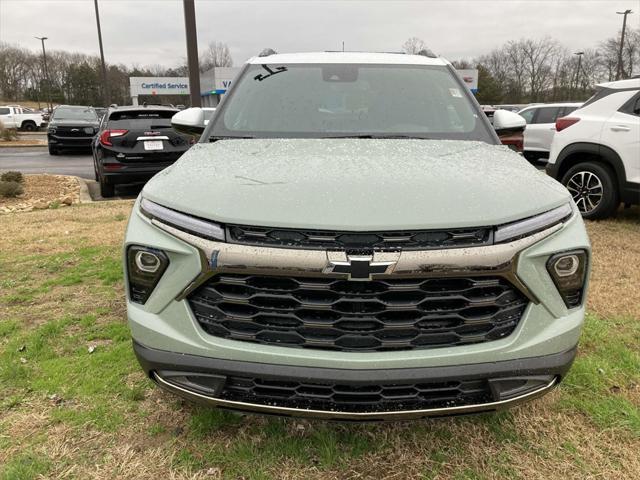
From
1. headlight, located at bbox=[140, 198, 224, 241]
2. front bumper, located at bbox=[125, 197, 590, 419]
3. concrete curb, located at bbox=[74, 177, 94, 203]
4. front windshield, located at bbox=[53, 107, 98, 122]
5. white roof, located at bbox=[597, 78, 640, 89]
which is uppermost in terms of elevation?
white roof, located at bbox=[597, 78, 640, 89]

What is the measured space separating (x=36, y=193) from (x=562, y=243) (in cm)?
941

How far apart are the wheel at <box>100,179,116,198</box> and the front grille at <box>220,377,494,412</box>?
301 inches

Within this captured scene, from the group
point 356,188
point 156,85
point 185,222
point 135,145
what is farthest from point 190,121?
point 156,85

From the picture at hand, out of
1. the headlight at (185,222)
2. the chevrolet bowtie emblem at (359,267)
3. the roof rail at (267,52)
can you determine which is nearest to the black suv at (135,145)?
the roof rail at (267,52)

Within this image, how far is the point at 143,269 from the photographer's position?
189 centimetres

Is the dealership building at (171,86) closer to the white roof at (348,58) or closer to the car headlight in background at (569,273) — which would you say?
the white roof at (348,58)

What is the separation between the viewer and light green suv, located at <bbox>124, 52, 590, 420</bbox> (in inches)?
68.1

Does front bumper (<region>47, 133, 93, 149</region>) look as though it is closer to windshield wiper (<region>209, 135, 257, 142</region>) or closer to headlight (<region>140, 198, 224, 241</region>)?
windshield wiper (<region>209, 135, 257, 142</region>)

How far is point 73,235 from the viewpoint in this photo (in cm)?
579

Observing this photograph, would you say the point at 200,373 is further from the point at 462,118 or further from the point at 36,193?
the point at 36,193

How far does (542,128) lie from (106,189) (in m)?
9.03

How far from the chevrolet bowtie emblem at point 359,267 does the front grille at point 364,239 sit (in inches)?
1.9

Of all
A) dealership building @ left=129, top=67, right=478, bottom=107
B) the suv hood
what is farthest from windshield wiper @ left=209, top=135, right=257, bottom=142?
dealership building @ left=129, top=67, right=478, bottom=107

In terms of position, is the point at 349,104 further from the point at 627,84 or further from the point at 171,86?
the point at 171,86
